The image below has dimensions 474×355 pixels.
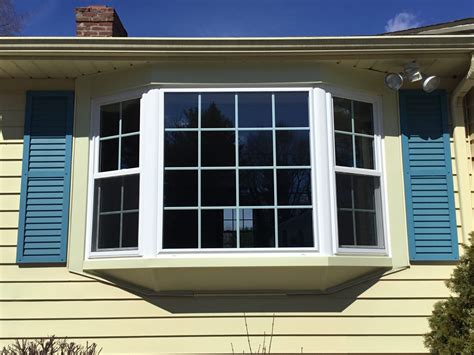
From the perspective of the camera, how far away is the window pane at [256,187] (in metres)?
4.55

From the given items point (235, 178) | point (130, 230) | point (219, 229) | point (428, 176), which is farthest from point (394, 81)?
point (130, 230)

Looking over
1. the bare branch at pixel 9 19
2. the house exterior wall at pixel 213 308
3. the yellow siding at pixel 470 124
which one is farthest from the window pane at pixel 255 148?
the bare branch at pixel 9 19

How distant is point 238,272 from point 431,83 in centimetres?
239

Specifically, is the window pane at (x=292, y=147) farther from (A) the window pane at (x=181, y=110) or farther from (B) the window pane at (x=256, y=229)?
(A) the window pane at (x=181, y=110)

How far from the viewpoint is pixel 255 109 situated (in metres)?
4.72

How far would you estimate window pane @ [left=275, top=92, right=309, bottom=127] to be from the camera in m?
4.70

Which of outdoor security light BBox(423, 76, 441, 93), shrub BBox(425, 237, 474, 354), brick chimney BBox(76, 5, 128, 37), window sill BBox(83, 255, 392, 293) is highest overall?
brick chimney BBox(76, 5, 128, 37)

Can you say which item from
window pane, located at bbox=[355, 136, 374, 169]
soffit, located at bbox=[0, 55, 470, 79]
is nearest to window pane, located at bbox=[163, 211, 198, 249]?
soffit, located at bbox=[0, 55, 470, 79]

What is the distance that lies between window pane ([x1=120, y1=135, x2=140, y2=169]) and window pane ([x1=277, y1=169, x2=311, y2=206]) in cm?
127

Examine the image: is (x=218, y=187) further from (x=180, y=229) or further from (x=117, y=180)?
(x=117, y=180)

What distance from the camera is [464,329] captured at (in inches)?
166

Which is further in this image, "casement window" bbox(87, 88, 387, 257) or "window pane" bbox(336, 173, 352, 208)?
"window pane" bbox(336, 173, 352, 208)

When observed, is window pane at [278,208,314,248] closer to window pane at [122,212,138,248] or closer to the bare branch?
window pane at [122,212,138,248]

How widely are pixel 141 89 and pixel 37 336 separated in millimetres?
2359
